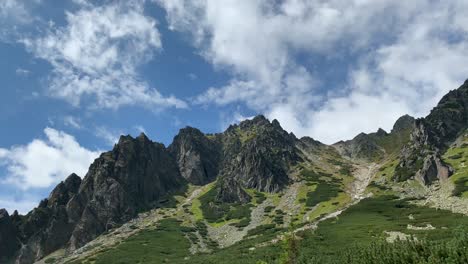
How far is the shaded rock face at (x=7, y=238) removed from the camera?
176250 mm

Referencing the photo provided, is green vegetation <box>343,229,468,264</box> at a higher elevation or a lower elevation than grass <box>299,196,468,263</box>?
lower

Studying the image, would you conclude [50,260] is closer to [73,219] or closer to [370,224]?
[73,219]

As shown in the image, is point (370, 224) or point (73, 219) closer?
point (370, 224)

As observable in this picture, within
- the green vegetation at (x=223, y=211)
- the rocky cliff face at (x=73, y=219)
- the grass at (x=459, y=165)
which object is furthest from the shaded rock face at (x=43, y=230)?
the grass at (x=459, y=165)

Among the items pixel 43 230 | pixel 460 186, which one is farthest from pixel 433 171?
pixel 43 230

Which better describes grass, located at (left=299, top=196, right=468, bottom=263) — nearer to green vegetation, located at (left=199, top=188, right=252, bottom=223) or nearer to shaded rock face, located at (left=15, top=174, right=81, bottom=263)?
green vegetation, located at (left=199, top=188, right=252, bottom=223)

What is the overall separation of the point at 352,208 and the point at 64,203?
12909 centimetres

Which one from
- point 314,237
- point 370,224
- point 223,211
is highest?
point 223,211

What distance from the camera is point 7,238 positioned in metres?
181

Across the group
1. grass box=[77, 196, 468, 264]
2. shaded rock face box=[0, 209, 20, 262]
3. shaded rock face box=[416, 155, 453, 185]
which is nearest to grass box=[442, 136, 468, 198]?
shaded rock face box=[416, 155, 453, 185]

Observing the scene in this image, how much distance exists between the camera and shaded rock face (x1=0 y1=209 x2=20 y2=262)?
17625cm

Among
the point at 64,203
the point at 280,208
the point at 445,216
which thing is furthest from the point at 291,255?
the point at 64,203

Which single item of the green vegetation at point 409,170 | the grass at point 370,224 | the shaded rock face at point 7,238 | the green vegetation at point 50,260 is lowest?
the grass at point 370,224

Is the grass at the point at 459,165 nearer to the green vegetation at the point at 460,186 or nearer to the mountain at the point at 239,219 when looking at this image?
the green vegetation at the point at 460,186
